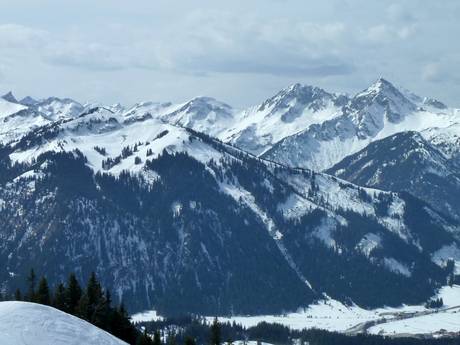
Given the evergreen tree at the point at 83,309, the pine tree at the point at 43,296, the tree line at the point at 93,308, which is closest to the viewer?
the evergreen tree at the point at 83,309

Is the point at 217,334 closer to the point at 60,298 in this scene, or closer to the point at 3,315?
the point at 60,298

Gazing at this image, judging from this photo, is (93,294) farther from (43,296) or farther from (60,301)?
(43,296)

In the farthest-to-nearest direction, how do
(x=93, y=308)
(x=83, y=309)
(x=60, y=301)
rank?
(x=60, y=301)
(x=93, y=308)
(x=83, y=309)

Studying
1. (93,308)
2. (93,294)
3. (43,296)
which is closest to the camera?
(93,308)

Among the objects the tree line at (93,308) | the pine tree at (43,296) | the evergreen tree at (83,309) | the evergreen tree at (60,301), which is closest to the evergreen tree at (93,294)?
the tree line at (93,308)

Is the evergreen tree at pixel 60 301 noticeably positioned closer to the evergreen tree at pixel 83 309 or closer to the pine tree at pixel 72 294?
the pine tree at pixel 72 294

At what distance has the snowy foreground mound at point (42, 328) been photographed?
82875mm

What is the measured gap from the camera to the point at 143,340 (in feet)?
450

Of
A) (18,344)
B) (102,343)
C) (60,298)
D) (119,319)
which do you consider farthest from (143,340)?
(18,344)

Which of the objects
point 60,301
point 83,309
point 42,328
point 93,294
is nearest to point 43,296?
point 60,301

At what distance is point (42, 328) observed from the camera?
86.3 m

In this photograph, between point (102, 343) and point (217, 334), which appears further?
point (217, 334)

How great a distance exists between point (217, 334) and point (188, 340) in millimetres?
10580

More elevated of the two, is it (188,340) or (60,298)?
(60,298)
